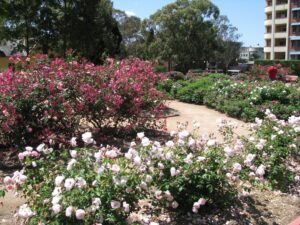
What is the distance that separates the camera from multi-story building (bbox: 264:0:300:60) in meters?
67.2

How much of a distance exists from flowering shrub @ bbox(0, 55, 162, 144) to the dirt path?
1.41 meters

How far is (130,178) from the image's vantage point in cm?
398

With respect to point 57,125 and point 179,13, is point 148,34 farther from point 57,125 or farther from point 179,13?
point 57,125

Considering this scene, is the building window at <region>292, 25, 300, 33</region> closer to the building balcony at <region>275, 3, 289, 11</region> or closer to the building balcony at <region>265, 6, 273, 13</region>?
the building balcony at <region>275, 3, 289, 11</region>

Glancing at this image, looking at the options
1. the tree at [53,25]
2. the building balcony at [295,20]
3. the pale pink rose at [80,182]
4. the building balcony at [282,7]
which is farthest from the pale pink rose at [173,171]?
the building balcony at [282,7]

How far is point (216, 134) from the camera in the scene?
31.8 feet

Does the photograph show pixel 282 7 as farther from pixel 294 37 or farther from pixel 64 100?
pixel 64 100

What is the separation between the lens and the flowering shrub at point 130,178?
3.71 m

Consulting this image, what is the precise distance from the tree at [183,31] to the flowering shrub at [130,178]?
139 ft

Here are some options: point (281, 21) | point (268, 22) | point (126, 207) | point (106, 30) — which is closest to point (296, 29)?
point (281, 21)

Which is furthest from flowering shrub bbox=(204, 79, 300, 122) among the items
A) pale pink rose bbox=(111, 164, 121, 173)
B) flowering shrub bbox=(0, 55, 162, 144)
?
pale pink rose bbox=(111, 164, 121, 173)

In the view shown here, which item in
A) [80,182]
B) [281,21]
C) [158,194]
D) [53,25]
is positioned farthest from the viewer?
[281,21]

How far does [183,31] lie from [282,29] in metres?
29.5

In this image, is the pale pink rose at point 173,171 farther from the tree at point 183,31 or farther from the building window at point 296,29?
the building window at point 296,29
